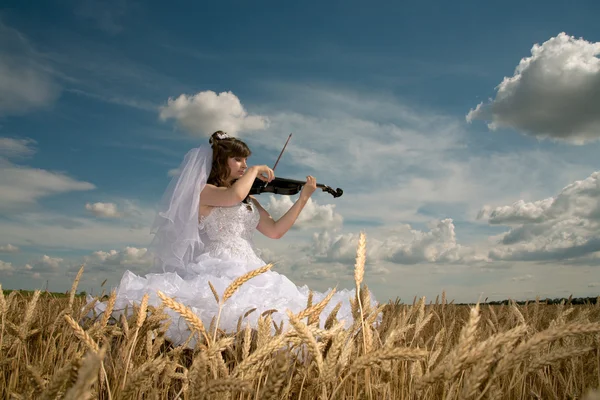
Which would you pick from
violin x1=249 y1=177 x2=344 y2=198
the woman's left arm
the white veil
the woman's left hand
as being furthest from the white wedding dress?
the woman's left hand

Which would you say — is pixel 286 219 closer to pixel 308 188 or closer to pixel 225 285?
pixel 308 188

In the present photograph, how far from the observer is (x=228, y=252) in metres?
5.99

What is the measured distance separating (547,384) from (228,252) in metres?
3.85

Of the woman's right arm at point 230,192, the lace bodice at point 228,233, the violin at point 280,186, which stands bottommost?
the lace bodice at point 228,233

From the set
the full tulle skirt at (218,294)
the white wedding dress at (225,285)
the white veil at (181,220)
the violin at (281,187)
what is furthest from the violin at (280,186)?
the full tulle skirt at (218,294)

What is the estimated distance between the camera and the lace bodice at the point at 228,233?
6.08 m

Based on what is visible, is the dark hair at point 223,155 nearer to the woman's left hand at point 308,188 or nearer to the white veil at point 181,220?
the white veil at point 181,220

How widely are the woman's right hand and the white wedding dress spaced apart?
1.41ft

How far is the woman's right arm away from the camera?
6.11 metres

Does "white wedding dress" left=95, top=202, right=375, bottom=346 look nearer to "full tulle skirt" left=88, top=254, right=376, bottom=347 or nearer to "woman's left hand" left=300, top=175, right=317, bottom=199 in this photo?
"full tulle skirt" left=88, top=254, right=376, bottom=347

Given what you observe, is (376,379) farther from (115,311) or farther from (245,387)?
(115,311)

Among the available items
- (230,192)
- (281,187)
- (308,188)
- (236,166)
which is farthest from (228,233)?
(281,187)

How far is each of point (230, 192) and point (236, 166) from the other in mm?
564

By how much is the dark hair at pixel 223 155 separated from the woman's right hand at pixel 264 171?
0.33 meters
